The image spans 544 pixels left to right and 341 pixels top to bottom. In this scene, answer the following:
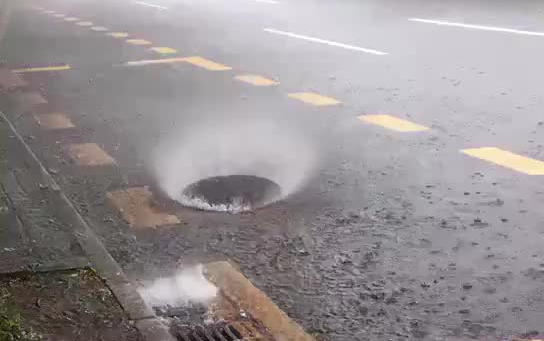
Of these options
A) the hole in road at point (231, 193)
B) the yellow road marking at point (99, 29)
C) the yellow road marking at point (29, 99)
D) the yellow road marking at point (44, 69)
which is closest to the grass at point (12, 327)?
the hole in road at point (231, 193)

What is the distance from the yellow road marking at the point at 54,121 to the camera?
690cm

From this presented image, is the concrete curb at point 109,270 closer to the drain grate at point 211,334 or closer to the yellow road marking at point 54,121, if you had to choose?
the drain grate at point 211,334

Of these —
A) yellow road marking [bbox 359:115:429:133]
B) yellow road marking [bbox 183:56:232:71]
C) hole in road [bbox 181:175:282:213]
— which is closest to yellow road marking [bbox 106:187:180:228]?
hole in road [bbox 181:175:282:213]

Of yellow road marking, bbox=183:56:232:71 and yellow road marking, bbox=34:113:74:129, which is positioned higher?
yellow road marking, bbox=34:113:74:129

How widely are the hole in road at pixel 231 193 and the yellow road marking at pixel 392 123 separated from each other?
170 cm

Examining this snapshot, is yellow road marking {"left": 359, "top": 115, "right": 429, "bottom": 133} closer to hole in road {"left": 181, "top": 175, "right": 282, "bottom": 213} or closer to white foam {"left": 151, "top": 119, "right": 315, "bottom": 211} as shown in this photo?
white foam {"left": 151, "top": 119, "right": 315, "bottom": 211}

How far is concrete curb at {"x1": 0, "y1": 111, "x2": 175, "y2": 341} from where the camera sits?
3123 millimetres

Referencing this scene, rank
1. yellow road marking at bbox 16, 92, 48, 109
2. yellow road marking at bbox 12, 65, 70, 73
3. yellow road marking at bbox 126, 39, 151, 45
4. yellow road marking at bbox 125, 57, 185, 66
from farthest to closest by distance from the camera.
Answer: yellow road marking at bbox 126, 39, 151, 45 → yellow road marking at bbox 125, 57, 185, 66 → yellow road marking at bbox 12, 65, 70, 73 → yellow road marking at bbox 16, 92, 48, 109

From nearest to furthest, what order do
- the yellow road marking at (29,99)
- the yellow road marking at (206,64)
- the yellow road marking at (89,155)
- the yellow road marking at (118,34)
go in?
the yellow road marking at (89,155)
the yellow road marking at (29,99)
the yellow road marking at (206,64)
the yellow road marking at (118,34)

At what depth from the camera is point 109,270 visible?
145 inches

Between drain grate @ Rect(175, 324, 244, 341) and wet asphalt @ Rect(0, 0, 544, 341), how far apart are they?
0.28 m

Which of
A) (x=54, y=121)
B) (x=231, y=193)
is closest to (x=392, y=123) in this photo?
(x=231, y=193)

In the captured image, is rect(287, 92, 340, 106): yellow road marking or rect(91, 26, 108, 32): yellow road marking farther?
rect(91, 26, 108, 32): yellow road marking

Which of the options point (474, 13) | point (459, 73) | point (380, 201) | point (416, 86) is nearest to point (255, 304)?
point (380, 201)
